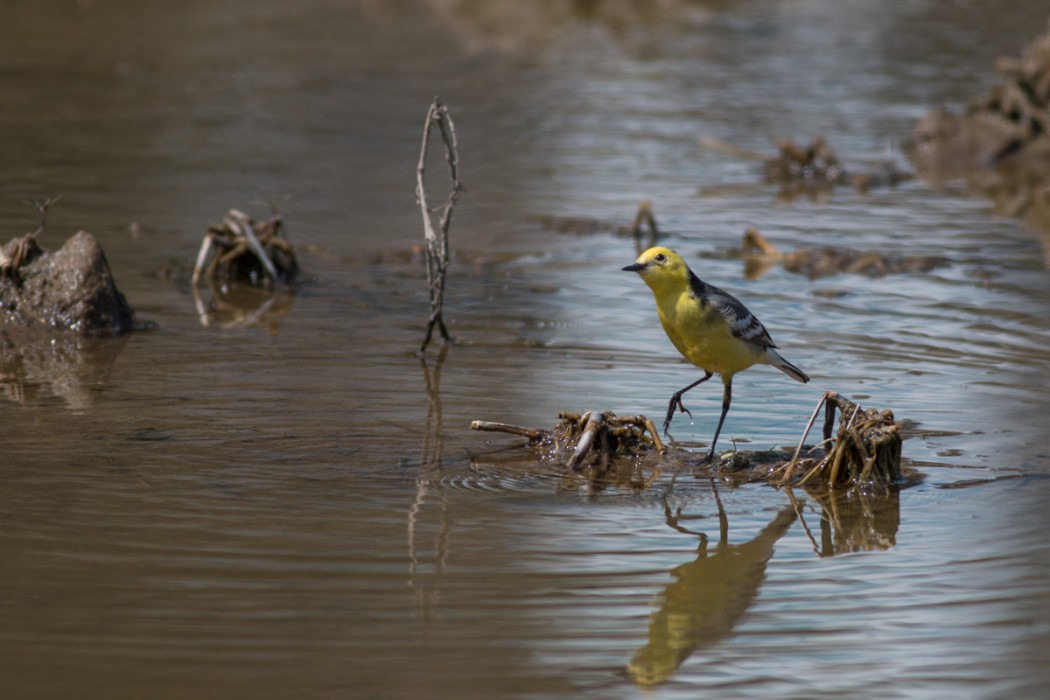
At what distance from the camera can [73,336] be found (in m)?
9.20

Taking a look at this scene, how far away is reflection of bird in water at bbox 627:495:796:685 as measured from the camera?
5016 millimetres

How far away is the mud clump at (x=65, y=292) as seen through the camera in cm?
927

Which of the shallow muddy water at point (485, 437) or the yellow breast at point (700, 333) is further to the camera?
the yellow breast at point (700, 333)

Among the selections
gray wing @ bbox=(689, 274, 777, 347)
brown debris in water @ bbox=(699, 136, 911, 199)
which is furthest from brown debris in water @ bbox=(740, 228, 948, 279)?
gray wing @ bbox=(689, 274, 777, 347)

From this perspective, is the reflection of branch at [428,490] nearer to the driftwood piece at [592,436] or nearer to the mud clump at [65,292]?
the driftwood piece at [592,436]

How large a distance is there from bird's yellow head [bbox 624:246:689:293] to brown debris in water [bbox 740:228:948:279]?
4.72 metres

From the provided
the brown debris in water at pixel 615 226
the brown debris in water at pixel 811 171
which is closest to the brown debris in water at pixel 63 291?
the brown debris in water at pixel 615 226

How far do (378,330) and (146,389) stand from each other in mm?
1998

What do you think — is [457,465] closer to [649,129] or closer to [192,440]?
[192,440]

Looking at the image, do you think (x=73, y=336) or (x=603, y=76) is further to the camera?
(x=603, y=76)

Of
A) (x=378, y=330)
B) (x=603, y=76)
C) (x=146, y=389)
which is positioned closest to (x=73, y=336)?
(x=146, y=389)

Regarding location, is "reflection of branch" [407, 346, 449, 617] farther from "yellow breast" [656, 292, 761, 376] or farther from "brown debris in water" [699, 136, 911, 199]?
"brown debris in water" [699, 136, 911, 199]

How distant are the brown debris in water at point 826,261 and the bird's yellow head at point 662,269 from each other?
186 inches

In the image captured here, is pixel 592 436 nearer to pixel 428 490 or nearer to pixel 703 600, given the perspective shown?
pixel 428 490
